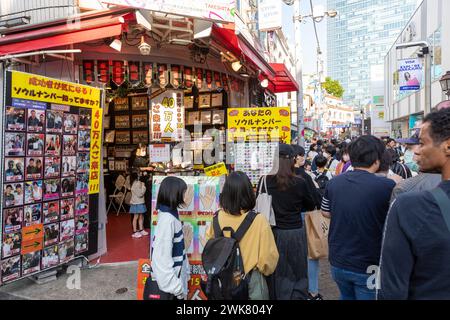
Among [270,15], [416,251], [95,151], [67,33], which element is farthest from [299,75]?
[416,251]

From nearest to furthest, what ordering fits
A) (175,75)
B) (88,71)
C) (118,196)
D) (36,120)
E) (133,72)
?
1. (36,120)
2. (88,71)
3. (133,72)
4. (175,75)
5. (118,196)

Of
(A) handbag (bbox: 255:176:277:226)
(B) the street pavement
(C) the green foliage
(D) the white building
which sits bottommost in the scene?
(B) the street pavement

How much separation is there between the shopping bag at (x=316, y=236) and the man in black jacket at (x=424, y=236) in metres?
2.72

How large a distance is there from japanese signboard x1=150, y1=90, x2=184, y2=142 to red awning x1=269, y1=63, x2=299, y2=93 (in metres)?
2.93

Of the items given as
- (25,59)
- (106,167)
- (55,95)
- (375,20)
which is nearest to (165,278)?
(55,95)

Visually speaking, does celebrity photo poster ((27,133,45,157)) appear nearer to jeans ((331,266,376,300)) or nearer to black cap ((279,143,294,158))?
black cap ((279,143,294,158))

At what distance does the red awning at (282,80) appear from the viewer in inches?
398

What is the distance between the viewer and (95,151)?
18.4ft

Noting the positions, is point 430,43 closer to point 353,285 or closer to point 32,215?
point 353,285

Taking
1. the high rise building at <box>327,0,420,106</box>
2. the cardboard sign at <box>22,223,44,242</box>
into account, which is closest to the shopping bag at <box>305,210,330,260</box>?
the cardboard sign at <box>22,223,44,242</box>

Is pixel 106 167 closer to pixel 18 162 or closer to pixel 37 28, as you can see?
pixel 37 28

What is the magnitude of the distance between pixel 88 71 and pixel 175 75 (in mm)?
1838

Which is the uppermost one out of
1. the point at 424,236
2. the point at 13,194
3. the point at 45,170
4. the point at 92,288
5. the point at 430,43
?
the point at 430,43

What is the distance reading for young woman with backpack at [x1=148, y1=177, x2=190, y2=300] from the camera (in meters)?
2.90
